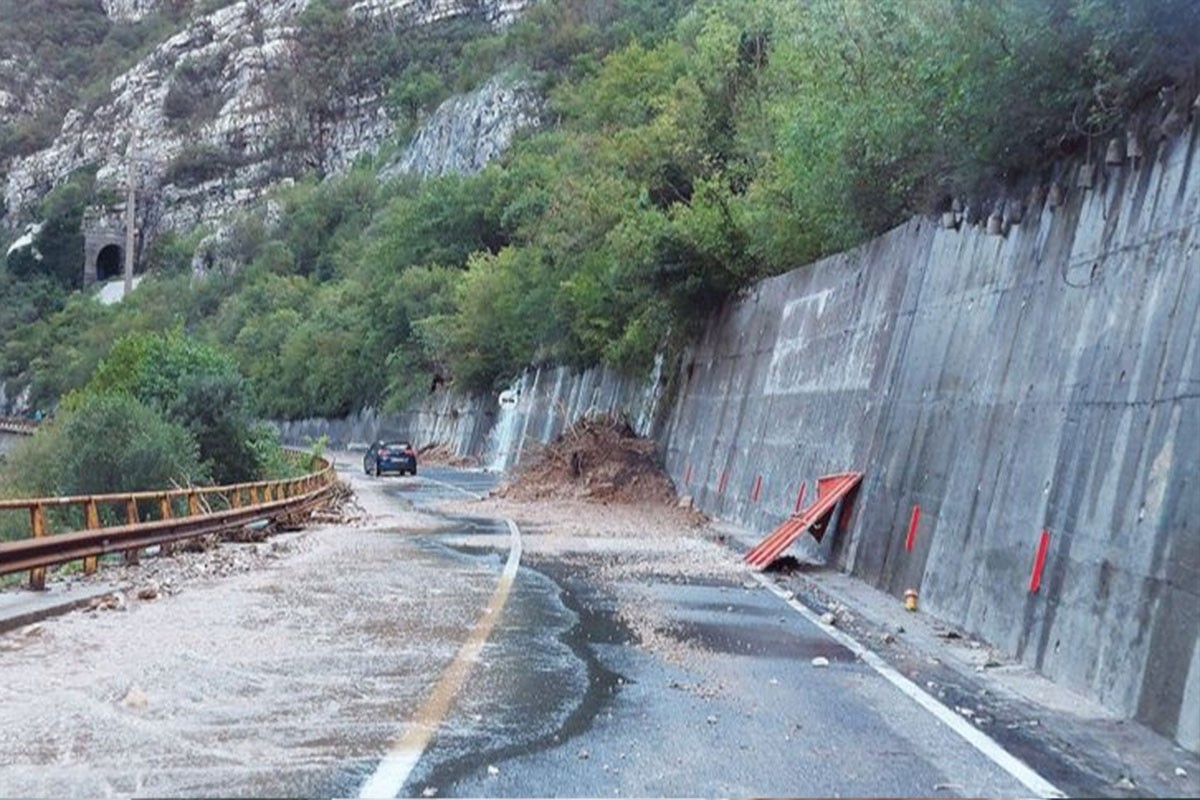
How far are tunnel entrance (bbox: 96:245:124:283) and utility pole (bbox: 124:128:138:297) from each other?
5.16 metres

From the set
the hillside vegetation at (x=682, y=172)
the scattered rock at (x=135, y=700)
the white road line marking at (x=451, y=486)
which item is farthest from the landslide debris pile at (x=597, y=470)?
the scattered rock at (x=135, y=700)

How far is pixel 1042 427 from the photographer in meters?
11.5

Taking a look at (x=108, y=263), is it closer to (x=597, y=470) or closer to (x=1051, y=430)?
(x=597, y=470)

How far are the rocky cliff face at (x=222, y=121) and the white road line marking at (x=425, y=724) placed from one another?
5685 inches

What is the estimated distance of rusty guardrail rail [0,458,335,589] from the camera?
1263 centimetres

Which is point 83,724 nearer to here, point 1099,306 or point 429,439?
point 1099,306

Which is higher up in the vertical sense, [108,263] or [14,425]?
[108,263]

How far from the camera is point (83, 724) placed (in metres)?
7.38

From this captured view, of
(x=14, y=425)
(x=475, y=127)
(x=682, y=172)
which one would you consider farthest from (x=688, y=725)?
(x=475, y=127)

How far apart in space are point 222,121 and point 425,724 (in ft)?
571

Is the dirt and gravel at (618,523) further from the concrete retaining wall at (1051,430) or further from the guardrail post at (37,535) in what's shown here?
the guardrail post at (37,535)

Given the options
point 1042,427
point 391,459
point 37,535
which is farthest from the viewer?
point 391,459

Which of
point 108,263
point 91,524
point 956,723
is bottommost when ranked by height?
point 91,524

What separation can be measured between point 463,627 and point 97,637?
3.16 metres
